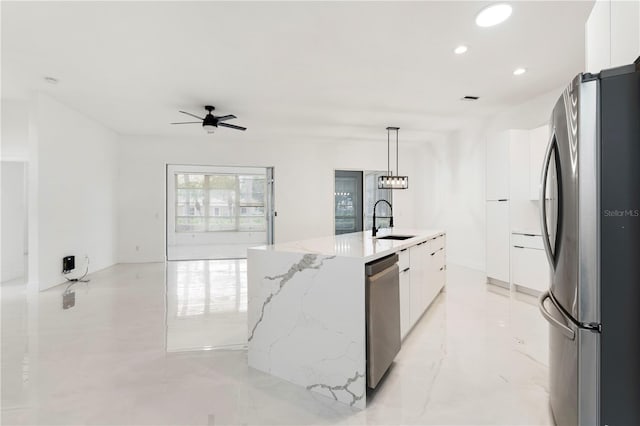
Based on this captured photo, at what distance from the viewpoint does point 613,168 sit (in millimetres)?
1209

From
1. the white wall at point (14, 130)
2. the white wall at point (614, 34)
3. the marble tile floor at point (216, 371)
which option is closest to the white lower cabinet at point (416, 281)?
the marble tile floor at point (216, 371)

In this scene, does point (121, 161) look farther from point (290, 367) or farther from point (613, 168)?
point (613, 168)

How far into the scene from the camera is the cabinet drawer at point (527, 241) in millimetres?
4151

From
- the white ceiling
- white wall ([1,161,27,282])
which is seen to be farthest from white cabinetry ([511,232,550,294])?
white wall ([1,161,27,282])

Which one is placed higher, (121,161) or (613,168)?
(121,161)

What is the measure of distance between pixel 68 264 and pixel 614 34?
6642 mm

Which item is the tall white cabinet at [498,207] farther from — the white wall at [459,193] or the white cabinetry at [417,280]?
the white cabinetry at [417,280]

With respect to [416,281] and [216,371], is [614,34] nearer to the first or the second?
[416,281]

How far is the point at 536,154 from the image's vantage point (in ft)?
14.8

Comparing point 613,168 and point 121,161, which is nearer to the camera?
point 613,168

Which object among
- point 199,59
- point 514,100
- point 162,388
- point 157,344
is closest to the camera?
point 162,388

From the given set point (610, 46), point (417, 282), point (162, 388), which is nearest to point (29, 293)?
point (162, 388)

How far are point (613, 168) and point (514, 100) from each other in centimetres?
436

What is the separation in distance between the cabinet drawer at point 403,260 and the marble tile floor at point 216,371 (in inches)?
26.1
